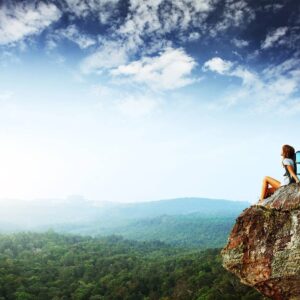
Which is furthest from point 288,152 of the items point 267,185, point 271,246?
point 271,246

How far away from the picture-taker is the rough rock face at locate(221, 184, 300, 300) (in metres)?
7.53

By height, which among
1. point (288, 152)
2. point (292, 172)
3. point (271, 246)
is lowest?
point (271, 246)

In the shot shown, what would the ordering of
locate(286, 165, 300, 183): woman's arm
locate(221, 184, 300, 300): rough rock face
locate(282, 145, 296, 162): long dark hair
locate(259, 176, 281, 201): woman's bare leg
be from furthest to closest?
locate(259, 176, 281, 201): woman's bare leg → locate(282, 145, 296, 162): long dark hair → locate(286, 165, 300, 183): woman's arm → locate(221, 184, 300, 300): rough rock face

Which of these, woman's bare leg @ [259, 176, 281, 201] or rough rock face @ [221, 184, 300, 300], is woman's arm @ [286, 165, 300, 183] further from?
woman's bare leg @ [259, 176, 281, 201]

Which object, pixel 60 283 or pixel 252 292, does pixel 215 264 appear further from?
pixel 60 283

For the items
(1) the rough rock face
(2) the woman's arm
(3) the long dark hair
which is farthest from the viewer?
(3) the long dark hair

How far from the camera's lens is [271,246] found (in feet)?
25.6

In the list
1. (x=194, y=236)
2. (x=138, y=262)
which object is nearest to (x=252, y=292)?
(x=138, y=262)

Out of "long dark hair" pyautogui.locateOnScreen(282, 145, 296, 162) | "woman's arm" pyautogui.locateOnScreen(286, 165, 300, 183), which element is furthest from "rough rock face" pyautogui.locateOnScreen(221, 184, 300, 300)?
"long dark hair" pyautogui.locateOnScreen(282, 145, 296, 162)

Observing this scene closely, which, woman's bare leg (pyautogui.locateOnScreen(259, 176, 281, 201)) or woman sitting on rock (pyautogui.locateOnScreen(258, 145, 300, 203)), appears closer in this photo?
woman sitting on rock (pyautogui.locateOnScreen(258, 145, 300, 203))

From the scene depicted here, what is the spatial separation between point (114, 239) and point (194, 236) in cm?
5667

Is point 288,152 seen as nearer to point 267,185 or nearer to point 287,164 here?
point 287,164

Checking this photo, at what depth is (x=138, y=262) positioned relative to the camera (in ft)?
303

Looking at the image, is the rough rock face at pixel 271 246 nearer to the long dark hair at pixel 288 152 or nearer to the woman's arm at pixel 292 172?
the woman's arm at pixel 292 172
